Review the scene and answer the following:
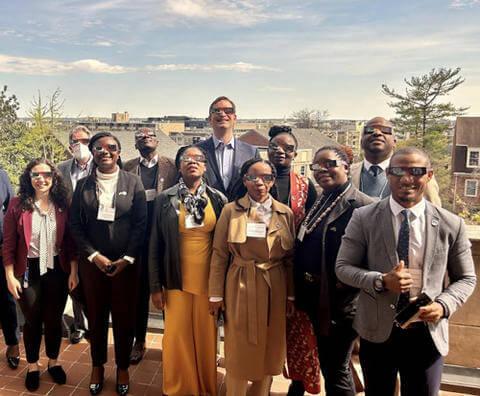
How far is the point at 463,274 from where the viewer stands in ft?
7.22

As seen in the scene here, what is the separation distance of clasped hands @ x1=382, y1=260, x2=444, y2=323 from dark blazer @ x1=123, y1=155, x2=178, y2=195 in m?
2.24

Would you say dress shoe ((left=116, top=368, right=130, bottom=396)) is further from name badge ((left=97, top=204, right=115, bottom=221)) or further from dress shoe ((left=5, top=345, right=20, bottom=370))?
name badge ((left=97, top=204, right=115, bottom=221))

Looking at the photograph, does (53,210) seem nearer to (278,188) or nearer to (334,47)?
(278,188)

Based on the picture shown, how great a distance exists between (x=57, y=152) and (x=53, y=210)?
35721 millimetres

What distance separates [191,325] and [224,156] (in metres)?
1.55

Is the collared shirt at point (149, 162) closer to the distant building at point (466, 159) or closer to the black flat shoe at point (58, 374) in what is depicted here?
the black flat shoe at point (58, 374)

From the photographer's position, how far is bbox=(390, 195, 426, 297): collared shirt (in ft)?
7.16

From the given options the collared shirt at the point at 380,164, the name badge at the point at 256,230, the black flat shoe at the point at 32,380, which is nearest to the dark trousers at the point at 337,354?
the name badge at the point at 256,230

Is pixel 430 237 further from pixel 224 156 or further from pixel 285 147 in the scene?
pixel 224 156

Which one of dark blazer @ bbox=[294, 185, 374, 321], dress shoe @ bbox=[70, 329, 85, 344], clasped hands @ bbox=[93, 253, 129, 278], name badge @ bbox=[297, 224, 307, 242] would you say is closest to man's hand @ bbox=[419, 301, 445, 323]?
dark blazer @ bbox=[294, 185, 374, 321]

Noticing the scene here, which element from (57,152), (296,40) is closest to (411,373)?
(57,152)

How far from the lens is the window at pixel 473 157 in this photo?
3803cm

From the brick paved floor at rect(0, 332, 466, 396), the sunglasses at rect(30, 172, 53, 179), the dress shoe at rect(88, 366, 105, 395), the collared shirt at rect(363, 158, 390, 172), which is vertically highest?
the collared shirt at rect(363, 158, 390, 172)

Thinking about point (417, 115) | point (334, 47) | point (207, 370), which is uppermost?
point (334, 47)
